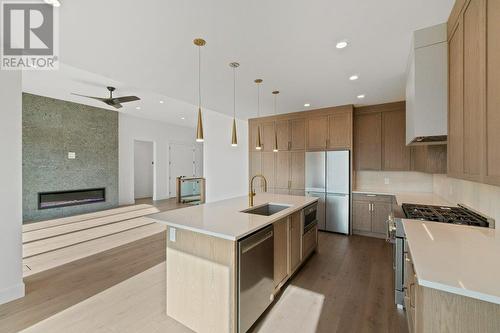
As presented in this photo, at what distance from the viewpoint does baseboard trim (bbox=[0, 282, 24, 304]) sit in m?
2.12

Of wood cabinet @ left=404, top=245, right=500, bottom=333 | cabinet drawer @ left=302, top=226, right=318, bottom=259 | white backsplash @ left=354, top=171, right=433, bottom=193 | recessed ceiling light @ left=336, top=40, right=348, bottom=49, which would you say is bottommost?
cabinet drawer @ left=302, top=226, right=318, bottom=259

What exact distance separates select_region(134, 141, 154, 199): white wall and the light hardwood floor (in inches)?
241

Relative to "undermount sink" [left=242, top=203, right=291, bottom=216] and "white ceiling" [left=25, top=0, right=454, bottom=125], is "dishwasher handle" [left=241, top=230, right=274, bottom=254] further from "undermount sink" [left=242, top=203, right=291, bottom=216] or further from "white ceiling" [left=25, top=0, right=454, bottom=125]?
"white ceiling" [left=25, top=0, right=454, bottom=125]

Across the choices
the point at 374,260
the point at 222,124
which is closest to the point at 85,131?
the point at 222,124

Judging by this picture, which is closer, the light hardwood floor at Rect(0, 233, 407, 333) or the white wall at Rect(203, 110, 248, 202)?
the light hardwood floor at Rect(0, 233, 407, 333)

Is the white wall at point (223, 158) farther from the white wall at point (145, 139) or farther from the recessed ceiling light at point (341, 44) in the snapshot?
the recessed ceiling light at point (341, 44)

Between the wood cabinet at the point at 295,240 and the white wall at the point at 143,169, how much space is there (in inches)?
303

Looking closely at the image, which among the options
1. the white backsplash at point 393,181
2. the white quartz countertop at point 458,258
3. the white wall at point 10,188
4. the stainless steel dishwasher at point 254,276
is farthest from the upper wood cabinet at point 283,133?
the white wall at point 10,188

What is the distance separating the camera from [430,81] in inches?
78.8

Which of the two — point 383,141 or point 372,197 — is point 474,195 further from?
point 383,141

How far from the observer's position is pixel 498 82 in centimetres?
108

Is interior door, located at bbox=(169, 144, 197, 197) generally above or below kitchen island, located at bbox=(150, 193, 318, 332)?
above

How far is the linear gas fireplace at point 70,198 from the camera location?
210 inches

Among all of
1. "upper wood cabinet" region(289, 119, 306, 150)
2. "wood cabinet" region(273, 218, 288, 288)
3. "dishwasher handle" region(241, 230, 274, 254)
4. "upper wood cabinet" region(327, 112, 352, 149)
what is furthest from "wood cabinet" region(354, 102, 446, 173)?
"dishwasher handle" region(241, 230, 274, 254)
